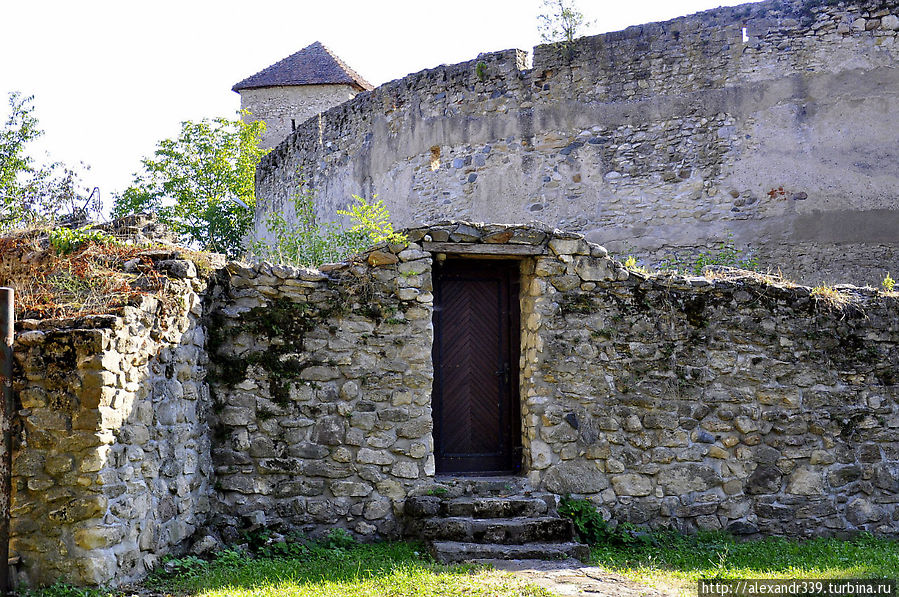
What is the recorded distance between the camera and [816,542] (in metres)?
7.20

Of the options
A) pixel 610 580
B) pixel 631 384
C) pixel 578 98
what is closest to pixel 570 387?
pixel 631 384

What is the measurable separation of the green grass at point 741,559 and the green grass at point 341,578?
1.17 m

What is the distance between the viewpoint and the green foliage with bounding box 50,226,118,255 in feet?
20.4

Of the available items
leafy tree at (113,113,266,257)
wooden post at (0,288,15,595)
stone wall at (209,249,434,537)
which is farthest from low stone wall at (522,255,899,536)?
leafy tree at (113,113,266,257)

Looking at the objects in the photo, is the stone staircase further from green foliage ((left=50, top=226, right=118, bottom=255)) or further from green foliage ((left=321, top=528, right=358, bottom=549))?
green foliage ((left=50, top=226, right=118, bottom=255))

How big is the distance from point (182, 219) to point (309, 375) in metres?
15.8

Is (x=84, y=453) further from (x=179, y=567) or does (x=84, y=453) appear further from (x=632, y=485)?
(x=632, y=485)

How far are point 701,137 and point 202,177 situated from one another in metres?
14.8

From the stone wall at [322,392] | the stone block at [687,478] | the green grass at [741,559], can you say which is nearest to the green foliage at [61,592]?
the stone wall at [322,392]

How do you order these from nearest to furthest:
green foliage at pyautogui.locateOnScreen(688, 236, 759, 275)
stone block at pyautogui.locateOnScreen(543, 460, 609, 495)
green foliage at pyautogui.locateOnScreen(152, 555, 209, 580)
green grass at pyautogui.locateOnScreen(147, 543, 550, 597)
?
green grass at pyautogui.locateOnScreen(147, 543, 550, 597) < green foliage at pyautogui.locateOnScreen(152, 555, 209, 580) < stone block at pyautogui.locateOnScreen(543, 460, 609, 495) < green foliage at pyautogui.locateOnScreen(688, 236, 759, 275)

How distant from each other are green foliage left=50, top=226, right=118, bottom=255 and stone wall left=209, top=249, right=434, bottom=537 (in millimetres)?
928

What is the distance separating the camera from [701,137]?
37.4 feet

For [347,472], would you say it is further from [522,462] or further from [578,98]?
[578,98]

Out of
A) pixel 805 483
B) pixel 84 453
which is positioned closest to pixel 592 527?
pixel 805 483
